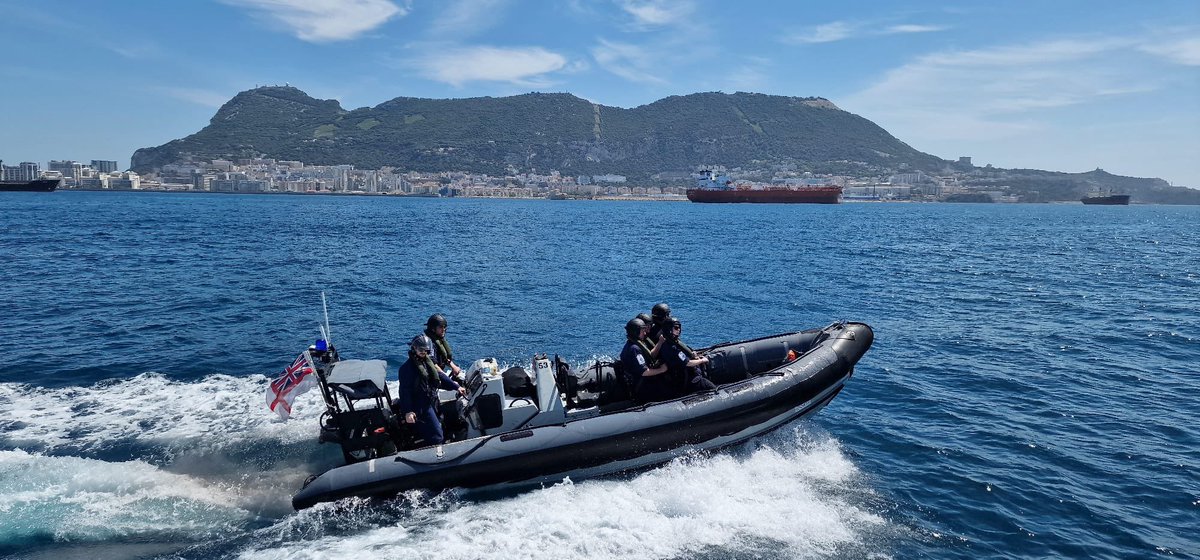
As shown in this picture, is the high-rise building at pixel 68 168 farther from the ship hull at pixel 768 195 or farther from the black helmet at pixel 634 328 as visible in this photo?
the black helmet at pixel 634 328

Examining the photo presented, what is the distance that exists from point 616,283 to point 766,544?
59.1ft

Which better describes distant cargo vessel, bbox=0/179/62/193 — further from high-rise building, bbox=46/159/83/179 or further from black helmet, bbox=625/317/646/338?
black helmet, bbox=625/317/646/338

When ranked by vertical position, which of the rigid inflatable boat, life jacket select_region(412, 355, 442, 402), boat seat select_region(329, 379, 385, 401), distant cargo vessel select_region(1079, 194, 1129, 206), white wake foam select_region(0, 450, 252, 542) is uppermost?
distant cargo vessel select_region(1079, 194, 1129, 206)

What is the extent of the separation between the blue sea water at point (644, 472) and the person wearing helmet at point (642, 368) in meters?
1.02

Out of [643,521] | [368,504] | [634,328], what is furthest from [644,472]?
[368,504]

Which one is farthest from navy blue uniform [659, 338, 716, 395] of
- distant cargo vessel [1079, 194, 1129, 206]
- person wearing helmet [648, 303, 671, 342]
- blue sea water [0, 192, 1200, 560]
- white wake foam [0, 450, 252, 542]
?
distant cargo vessel [1079, 194, 1129, 206]

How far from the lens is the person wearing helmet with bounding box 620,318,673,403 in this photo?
888cm

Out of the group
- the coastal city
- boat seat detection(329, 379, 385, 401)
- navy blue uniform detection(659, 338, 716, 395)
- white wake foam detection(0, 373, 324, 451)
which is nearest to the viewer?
boat seat detection(329, 379, 385, 401)

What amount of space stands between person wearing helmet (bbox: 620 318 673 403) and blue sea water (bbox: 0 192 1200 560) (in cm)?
102

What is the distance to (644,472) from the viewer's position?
8.45 meters

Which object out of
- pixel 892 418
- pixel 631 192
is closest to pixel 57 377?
pixel 892 418

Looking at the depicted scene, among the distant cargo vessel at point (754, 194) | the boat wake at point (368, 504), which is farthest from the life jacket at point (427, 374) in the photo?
the distant cargo vessel at point (754, 194)

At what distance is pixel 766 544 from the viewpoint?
22.8ft

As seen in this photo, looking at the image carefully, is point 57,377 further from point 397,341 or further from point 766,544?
point 766,544
